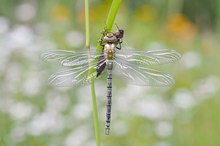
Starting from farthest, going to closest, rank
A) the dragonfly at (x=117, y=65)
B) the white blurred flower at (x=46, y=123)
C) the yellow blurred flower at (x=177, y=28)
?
the yellow blurred flower at (x=177, y=28) < the white blurred flower at (x=46, y=123) < the dragonfly at (x=117, y=65)

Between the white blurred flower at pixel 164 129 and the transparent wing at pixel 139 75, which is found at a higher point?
the transparent wing at pixel 139 75

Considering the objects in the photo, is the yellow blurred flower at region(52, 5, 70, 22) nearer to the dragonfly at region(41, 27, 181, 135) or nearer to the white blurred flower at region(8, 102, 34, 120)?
the white blurred flower at region(8, 102, 34, 120)

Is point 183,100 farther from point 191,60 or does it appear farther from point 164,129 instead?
point 191,60

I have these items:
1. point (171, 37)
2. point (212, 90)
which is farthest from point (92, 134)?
point (171, 37)

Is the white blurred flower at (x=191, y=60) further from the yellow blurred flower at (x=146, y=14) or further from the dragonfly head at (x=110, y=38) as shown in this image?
the dragonfly head at (x=110, y=38)

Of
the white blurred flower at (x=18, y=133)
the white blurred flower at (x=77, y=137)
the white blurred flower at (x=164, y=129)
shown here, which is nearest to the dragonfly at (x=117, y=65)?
the white blurred flower at (x=18, y=133)

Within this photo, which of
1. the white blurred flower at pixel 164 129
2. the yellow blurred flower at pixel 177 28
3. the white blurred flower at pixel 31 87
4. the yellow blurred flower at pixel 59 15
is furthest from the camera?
the yellow blurred flower at pixel 177 28

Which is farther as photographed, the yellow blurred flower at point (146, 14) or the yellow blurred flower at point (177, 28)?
the yellow blurred flower at point (146, 14)

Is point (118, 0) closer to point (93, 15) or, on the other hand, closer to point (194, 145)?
point (194, 145)

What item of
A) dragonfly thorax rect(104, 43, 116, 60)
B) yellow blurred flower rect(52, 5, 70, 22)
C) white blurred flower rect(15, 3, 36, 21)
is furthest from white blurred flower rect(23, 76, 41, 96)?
dragonfly thorax rect(104, 43, 116, 60)
